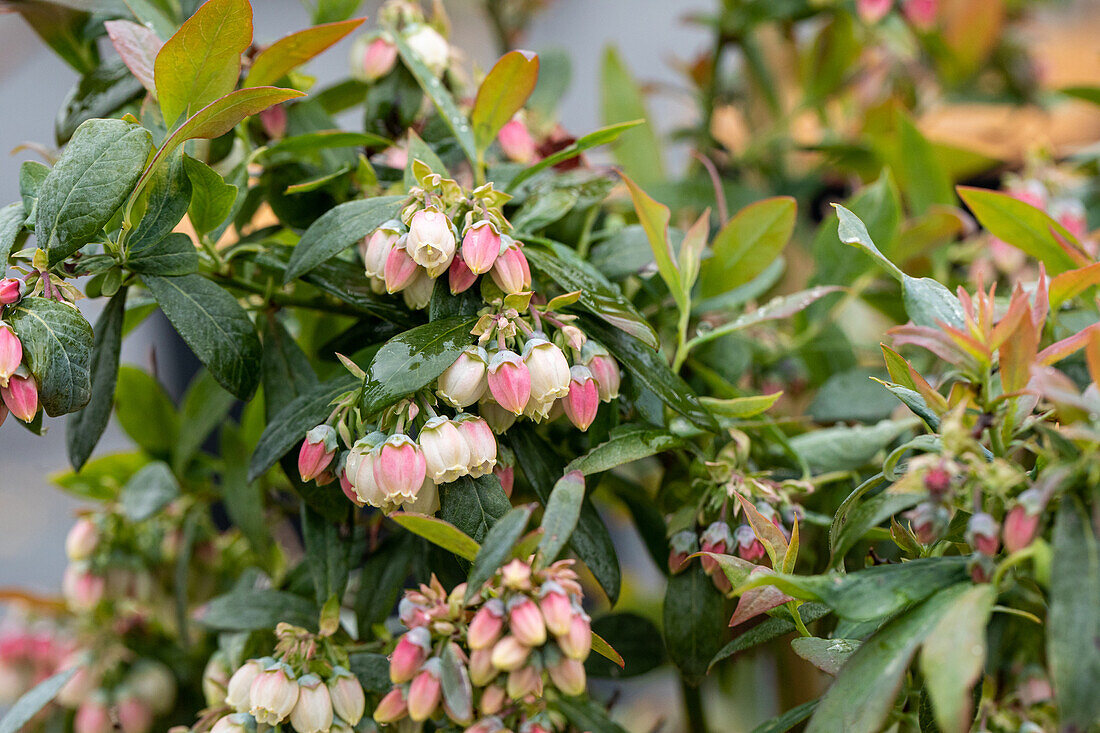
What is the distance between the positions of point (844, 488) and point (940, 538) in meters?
0.19

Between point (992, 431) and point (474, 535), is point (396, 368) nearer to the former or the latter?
point (474, 535)

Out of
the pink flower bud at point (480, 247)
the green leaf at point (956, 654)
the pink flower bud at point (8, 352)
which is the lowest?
the green leaf at point (956, 654)

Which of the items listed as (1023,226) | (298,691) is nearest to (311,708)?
(298,691)

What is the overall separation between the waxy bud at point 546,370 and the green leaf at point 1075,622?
20 centimetres

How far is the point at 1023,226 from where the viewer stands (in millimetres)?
486

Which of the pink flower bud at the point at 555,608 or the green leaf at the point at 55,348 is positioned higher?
the green leaf at the point at 55,348

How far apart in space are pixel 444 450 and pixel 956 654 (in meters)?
0.21

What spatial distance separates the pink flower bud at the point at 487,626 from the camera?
0.33 m

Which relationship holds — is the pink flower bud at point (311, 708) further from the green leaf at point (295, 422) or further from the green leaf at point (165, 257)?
the green leaf at point (165, 257)

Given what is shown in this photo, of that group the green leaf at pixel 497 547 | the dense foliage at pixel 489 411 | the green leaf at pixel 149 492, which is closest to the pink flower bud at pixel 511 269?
the dense foliage at pixel 489 411

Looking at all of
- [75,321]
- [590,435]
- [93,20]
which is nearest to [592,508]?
[590,435]

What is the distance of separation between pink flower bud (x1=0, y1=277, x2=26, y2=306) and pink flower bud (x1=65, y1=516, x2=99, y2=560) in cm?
36

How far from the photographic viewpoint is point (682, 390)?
1.38ft

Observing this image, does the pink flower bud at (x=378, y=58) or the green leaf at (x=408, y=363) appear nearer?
the green leaf at (x=408, y=363)
